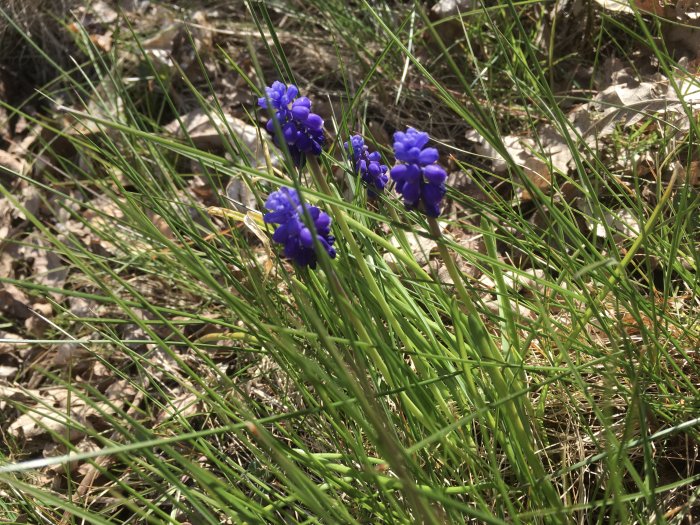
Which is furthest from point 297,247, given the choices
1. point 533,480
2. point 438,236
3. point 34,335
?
point 34,335

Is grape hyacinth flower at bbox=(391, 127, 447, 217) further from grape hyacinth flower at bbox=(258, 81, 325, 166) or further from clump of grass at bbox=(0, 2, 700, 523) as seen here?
grape hyacinth flower at bbox=(258, 81, 325, 166)

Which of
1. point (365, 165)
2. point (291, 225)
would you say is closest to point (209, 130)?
point (365, 165)

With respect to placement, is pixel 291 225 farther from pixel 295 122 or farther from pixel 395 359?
pixel 395 359

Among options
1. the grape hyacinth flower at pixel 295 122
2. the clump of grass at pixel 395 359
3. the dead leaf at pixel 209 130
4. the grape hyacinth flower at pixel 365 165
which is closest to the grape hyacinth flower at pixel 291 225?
the clump of grass at pixel 395 359

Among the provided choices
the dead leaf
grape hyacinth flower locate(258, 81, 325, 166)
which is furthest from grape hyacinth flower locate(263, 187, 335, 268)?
the dead leaf

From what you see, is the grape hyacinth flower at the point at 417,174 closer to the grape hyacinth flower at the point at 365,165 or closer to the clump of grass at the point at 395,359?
the clump of grass at the point at 395,359
